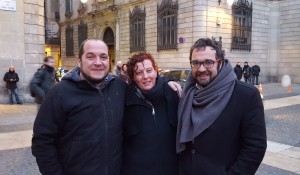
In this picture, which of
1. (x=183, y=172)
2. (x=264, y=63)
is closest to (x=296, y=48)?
(x=264, y=63)

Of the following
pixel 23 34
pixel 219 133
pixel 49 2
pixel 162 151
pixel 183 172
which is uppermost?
pixel 49 2

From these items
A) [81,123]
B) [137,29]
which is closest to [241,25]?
[137,29]

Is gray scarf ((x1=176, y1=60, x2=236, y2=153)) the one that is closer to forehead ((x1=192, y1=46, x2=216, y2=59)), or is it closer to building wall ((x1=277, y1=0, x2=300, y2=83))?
forehead ((x1=192, y1=46, x2=216, y2=59))

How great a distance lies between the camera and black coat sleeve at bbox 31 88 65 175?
7.35 feet

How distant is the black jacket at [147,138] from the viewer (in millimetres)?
2615

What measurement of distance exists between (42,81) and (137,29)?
60.6 ft

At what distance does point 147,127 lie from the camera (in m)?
2.62

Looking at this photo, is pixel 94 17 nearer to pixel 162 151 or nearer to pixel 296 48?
pixel 296 48

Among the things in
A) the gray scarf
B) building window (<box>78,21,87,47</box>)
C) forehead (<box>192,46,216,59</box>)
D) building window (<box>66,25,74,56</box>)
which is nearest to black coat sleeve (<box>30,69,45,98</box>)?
the gray scarf

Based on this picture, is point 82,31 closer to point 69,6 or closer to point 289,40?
point 69,6

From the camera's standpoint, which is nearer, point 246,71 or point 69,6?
point 246,71

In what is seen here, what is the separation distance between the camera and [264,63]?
2431 cm

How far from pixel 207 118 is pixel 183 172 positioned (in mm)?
589

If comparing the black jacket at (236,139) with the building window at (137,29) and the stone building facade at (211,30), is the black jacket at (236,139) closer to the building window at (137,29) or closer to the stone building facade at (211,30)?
the stone building facade at (211,30)
